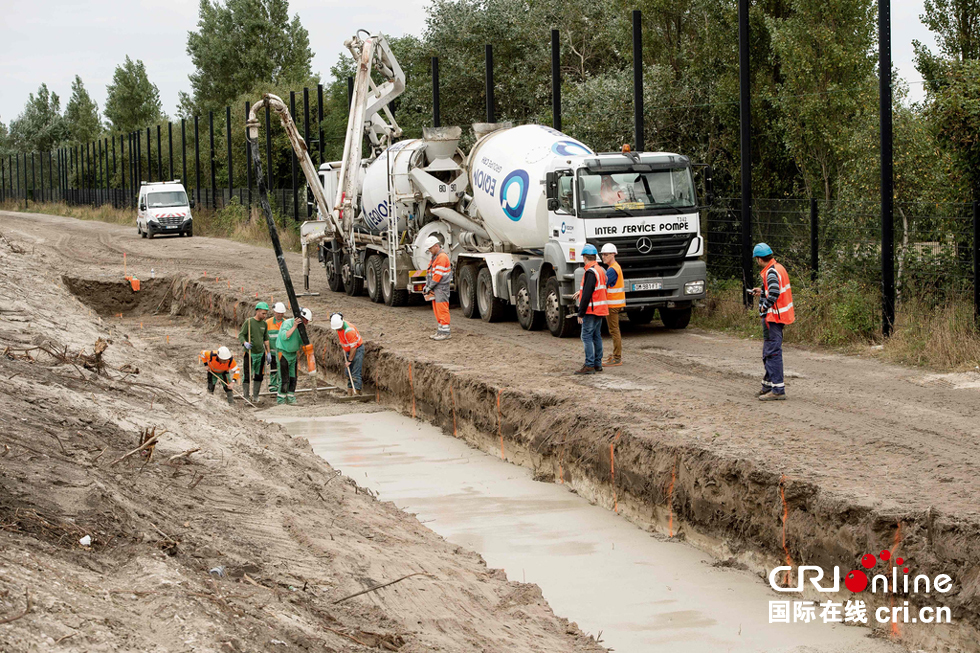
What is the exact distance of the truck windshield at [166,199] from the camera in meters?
44.1

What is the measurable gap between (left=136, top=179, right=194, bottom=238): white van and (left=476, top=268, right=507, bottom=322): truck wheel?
26.9 meters

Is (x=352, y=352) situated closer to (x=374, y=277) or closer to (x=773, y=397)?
(x=374, y=277)

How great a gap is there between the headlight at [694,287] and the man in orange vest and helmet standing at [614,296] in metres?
2.51

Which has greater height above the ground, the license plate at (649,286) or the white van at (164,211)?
the white van at (164,211)

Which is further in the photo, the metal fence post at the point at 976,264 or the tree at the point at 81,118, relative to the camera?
the tree at the point at 81,118

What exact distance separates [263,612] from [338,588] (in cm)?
97

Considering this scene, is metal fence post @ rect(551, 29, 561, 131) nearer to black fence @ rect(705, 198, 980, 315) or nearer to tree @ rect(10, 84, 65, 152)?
black fence @ rect(705, 198, 980, 315)

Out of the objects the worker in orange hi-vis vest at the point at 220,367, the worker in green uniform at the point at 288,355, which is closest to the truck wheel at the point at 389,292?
the worker in green uniform at the point at 288,355

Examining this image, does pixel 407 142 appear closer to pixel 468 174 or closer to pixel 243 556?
pixel 468 174

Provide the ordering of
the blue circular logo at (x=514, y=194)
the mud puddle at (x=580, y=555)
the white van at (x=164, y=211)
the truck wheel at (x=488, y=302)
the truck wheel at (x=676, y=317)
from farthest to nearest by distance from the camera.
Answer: the white van at (x=164, y=211) → the truck wheel at (x=488, y=302) → the blue circular logo at (x=514, y=194) → the truck wheel at (x=676, y=317) → the mud puddle at (x=580, y=555)

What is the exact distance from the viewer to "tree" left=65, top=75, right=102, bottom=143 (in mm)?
114812

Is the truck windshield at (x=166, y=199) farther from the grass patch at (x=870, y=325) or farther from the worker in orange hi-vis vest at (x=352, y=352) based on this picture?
the grass patch at (x=870, y=325)

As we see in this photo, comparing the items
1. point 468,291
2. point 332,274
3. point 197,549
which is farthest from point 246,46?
point 197,549

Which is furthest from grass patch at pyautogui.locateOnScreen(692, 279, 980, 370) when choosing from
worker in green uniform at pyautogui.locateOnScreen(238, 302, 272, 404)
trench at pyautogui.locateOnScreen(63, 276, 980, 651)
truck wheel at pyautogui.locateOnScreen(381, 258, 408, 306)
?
worker in green uniform at pyautogui.locateOnScreen(238, 302, 272, 404)
